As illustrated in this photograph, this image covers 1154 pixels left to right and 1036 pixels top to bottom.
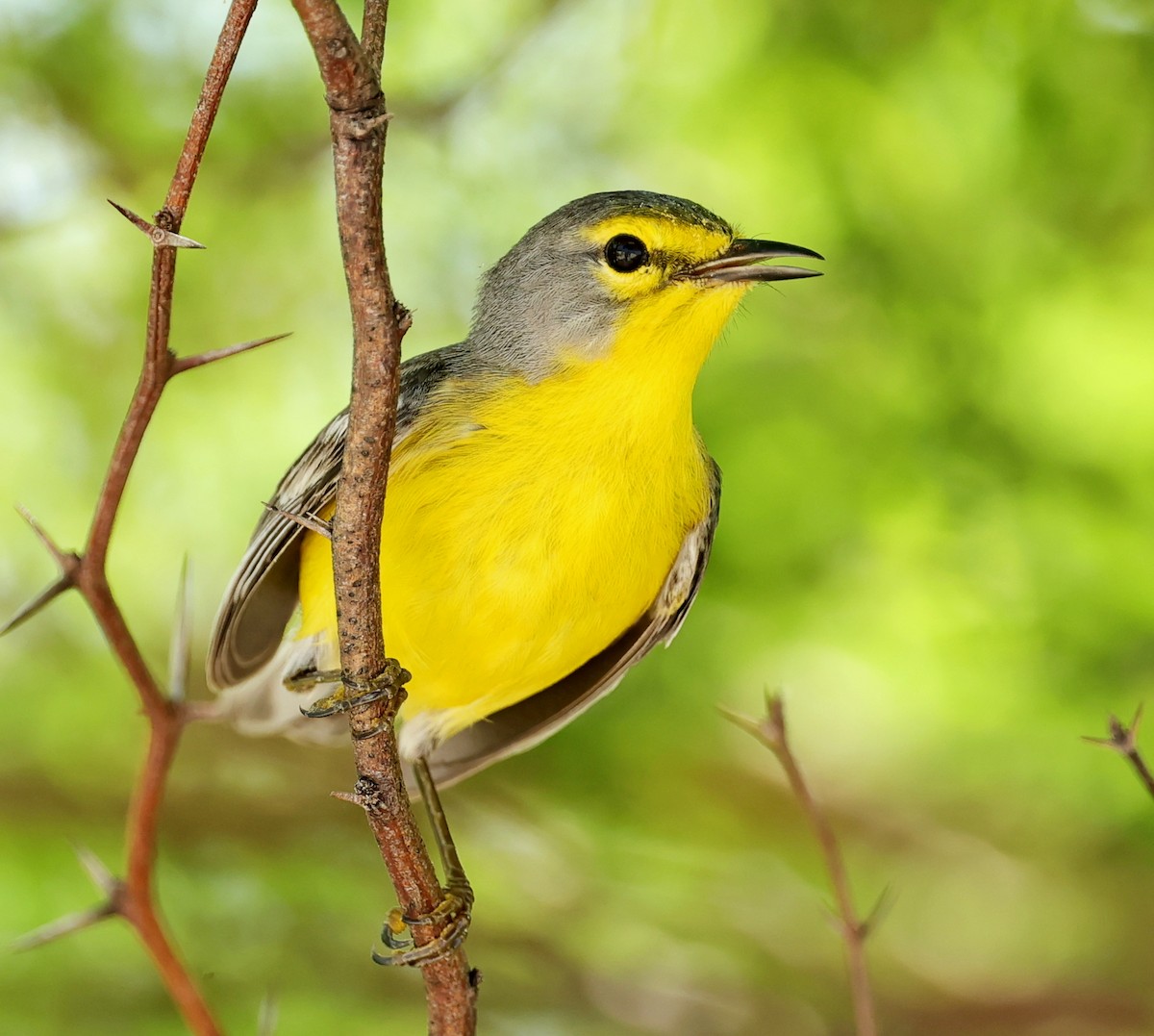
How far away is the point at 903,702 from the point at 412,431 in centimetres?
196

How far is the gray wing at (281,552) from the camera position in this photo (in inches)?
104

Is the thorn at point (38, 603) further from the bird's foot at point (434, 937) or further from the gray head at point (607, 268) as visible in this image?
the gray head at point (607, 268)

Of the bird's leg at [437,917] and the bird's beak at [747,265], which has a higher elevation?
the bird's beak at [747,265]

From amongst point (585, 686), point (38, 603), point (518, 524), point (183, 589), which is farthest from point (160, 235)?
point (585, 686)

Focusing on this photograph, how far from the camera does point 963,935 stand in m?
4.18

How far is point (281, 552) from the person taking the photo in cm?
261

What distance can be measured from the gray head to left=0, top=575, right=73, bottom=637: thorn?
1.09 metres

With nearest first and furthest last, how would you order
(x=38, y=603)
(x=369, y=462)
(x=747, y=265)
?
1. (x=369, y=462)
2. (x=38, y=603)
3. (x=747, y=265)

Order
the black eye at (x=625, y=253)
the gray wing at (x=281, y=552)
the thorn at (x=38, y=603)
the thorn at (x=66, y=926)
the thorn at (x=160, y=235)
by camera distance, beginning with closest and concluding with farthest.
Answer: the thorn at (x=160, y=235), the thorn at (x=38, y=603), the thorn at (x=66, y=926), the gray wing at (x=281, y=552), the black eye at (x=625, y=253)

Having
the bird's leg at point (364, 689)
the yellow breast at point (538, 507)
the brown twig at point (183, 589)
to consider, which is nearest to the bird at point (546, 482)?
the yellow breast at point (538, 507)

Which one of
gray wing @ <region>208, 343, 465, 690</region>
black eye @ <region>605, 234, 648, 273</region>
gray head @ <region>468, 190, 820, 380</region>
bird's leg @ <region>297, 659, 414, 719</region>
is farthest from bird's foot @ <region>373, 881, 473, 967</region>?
black eye @ <region>605, 234, 648, 273</region>

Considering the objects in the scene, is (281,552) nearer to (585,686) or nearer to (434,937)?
(434,937)

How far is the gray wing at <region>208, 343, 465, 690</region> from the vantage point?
2.65m

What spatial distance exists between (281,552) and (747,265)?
113 cm
